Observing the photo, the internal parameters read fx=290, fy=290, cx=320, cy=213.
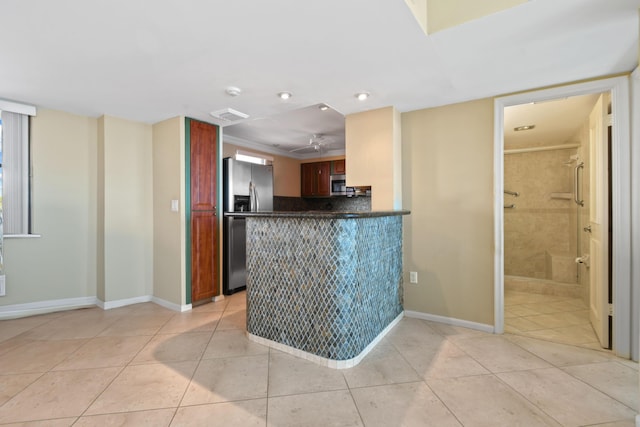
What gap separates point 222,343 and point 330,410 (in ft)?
3.96

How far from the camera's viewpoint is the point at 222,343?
242 cm

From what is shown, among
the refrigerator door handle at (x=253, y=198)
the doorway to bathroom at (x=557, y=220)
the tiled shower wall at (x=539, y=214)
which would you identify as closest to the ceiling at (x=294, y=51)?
the doorway to bathroom at (x=557, y=220)

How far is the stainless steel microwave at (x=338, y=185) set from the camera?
5.44m

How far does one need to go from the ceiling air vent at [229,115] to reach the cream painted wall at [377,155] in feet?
3.86

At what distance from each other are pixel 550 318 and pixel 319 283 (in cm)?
262

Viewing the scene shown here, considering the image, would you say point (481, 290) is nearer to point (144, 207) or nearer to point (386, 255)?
point (386, 255)

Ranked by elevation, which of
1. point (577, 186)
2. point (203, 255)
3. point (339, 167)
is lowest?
point (203, 255)

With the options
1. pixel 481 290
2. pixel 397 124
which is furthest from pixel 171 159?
pixel 481 290

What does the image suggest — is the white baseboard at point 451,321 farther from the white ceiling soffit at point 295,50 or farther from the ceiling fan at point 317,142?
the ceiling fan at point 317,142

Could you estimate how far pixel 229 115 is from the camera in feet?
10.5

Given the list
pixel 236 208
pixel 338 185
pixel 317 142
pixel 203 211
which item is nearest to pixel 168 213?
pixel 203 211

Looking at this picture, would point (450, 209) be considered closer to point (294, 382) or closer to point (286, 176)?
point (294, 382)

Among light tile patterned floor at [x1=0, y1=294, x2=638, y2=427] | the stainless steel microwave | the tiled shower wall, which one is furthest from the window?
the tiled shower wall

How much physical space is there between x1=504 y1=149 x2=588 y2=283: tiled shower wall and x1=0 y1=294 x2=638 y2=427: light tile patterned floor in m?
2.50
